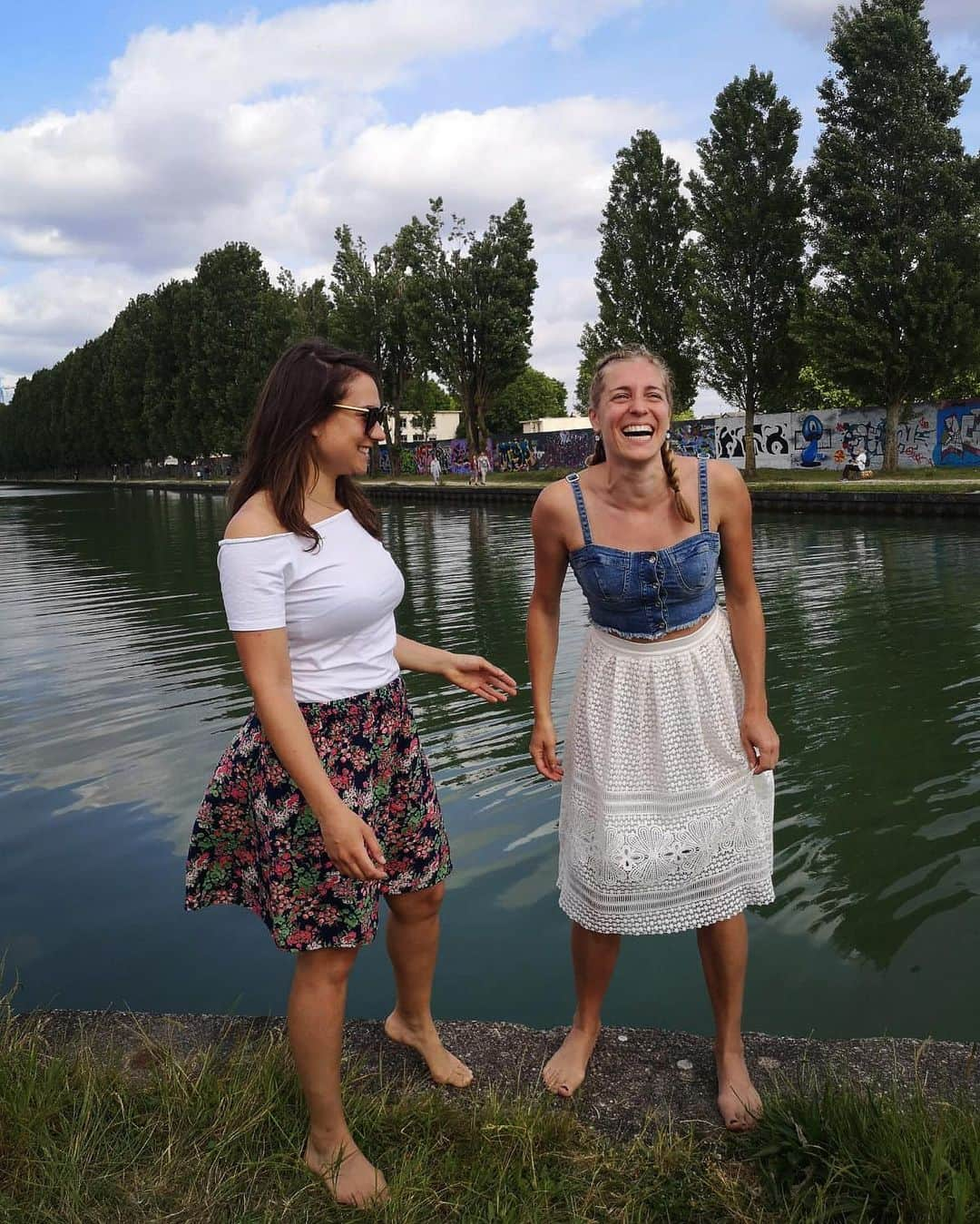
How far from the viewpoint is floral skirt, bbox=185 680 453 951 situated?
2264 millimetres

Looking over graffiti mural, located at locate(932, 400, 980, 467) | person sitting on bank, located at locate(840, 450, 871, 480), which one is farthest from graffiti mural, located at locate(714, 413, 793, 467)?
graffiti mural, located at locate(932, 400, 980, 467)

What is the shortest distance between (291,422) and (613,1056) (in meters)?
1.85

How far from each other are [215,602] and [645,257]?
81.9 ft

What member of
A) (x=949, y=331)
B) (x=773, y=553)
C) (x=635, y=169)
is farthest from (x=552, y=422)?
(x=773, y=553)

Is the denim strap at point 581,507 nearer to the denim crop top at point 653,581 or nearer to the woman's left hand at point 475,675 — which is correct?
the denim crop top at point 653,581

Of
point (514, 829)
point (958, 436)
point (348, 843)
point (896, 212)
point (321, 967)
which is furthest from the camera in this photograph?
point (958, 436)

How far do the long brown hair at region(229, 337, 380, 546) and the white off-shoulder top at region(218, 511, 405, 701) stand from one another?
77mm

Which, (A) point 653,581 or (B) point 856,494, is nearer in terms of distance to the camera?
(A) point 653,581

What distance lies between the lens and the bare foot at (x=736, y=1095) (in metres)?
2.40

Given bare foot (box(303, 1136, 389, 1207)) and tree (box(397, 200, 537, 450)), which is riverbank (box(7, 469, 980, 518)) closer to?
tree (box(397, 200, 537, 450))

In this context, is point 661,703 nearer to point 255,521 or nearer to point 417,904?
point 417,904

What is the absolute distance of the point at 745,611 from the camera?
2.67m

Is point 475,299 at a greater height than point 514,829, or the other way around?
point 475,299

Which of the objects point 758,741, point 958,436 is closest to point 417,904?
point 758,741
